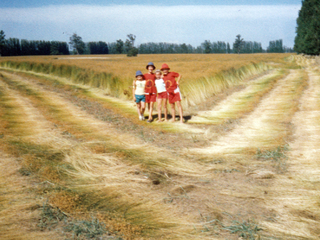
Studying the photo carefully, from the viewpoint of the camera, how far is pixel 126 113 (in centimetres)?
937

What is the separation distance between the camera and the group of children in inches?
314

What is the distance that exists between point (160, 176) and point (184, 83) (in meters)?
7.39

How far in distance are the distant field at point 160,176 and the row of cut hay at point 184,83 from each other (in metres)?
2.53

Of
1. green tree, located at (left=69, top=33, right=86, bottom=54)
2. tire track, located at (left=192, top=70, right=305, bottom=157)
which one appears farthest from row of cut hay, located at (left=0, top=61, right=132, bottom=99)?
green tree, located at (left=69, top=33, right=86, bottom=54)

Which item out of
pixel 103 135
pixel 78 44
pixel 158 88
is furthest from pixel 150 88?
pixel 78 44

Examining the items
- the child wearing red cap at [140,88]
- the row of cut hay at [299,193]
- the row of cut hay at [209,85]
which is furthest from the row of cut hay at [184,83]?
the row of cut hay at [299,193]

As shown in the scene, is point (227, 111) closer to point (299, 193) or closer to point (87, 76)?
point (299, 193)

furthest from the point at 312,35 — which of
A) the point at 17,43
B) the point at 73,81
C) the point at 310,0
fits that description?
the point at 17,43

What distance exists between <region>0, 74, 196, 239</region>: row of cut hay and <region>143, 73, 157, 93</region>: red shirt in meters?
3.07

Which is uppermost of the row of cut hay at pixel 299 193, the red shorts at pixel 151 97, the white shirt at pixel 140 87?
the white shirt at pixel 140 87

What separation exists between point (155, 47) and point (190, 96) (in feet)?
373

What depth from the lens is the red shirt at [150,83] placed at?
817 centimetres

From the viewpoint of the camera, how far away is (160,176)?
4238 mm

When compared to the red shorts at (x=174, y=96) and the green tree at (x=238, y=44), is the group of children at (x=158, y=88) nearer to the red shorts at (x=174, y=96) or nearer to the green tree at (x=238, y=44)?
the red shorts at (x=174, y=96)
